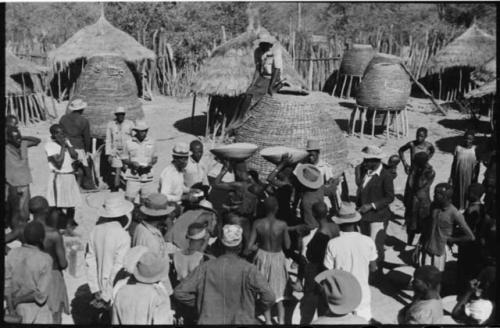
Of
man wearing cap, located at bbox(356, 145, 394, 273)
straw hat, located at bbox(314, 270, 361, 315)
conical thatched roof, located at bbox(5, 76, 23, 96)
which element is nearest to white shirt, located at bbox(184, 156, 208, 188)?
man wearing cap, located at bbox(356, 145, 394, 273)

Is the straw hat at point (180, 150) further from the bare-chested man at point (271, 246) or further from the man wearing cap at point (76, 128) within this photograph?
the man wearing cap at point (76, 128)

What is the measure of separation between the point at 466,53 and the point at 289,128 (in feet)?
38.6

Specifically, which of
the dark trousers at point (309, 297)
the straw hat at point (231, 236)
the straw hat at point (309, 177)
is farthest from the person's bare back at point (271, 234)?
the straw hat at point (309, 177)

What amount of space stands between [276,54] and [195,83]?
342 centimetres

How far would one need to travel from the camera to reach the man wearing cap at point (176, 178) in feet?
22.0

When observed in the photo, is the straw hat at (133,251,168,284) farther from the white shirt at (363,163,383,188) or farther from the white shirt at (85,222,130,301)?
the white shirt at (363,163,383,188)

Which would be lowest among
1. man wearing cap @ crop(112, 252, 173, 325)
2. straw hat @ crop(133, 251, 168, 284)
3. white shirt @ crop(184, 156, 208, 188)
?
man wearing cap @ crop(112, 252, 173, 325)

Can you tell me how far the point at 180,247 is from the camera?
564 cm

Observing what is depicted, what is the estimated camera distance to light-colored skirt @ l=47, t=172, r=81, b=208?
24.5ft

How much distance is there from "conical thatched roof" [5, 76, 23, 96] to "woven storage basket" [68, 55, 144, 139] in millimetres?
3165

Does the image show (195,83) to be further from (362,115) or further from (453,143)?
(453,143)

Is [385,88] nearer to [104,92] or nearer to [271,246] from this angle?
[104,92]

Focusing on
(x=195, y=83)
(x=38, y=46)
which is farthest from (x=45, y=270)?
(x=38, y=46)

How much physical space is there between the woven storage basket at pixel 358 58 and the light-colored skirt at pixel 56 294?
1558cm
